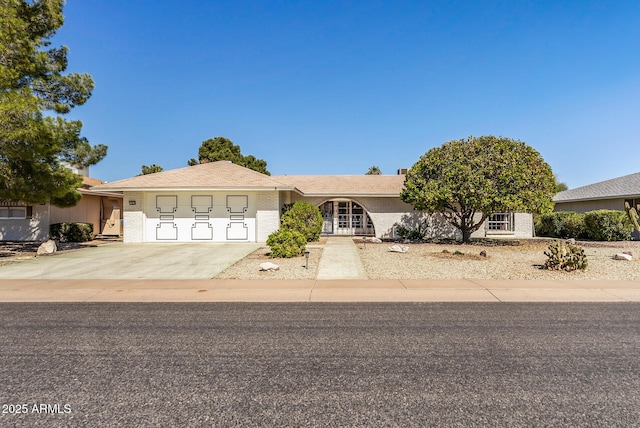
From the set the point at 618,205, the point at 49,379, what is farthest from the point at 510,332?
the point at 618,205

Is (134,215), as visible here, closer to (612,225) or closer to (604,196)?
(612,225)

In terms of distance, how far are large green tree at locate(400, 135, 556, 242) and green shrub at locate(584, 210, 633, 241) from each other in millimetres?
5455

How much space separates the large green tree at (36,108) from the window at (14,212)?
6.49 m

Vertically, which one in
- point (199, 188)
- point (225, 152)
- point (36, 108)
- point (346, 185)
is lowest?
point (199, 188)

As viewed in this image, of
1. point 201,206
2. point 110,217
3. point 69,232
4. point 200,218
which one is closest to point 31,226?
point 69,232

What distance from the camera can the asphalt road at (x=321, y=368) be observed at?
3025 millimetres

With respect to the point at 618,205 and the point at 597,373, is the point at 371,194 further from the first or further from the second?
the point at 597,373

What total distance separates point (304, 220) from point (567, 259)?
35.9 feet

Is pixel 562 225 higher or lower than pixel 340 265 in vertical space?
higher

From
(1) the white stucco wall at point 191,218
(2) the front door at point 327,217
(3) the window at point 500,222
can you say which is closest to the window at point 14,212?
(1) the white stucco wall at point 191,218

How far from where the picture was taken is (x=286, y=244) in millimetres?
12906

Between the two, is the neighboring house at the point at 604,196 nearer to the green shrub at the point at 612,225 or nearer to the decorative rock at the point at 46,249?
the green shrub at the point at 612,225

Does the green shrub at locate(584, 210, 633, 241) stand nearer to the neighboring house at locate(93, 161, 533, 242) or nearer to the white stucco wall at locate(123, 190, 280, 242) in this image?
the neighboring house at locate(93, 161, 533, 242)

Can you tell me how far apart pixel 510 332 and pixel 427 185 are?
12.2m
